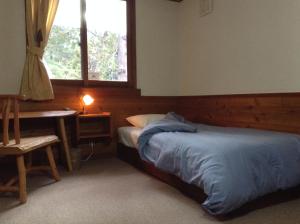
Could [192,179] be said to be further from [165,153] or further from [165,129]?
[165,129]

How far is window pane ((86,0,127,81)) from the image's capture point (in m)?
3.26

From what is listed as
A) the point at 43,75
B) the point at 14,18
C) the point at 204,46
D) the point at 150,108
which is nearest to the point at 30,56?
the point at 43,75

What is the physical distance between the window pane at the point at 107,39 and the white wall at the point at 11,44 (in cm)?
81

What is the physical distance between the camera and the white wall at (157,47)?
3561mm

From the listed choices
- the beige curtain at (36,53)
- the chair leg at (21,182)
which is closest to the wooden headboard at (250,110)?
the beige curtain at (36,53)

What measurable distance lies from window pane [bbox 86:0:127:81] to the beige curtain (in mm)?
586

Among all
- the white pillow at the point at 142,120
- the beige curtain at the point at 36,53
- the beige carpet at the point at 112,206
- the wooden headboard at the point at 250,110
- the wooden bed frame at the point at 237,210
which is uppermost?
the beige curtain at the point at 36,53

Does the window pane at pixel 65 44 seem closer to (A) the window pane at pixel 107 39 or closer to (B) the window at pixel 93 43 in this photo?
(B) the window at pixel 93 43

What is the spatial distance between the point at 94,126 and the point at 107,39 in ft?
4.08

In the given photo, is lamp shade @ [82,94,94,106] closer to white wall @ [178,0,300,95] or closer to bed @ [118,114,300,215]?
bed @ [118,114,300,215]

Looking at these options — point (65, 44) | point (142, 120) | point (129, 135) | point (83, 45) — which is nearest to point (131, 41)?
point (83, 45)

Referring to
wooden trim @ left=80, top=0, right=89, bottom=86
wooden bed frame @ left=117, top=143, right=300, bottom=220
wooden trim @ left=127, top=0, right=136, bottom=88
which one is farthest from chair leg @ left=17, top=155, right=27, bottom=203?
wooden trim @ left=127, top=0, right=136, bottom=88

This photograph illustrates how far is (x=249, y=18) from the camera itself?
104 inches

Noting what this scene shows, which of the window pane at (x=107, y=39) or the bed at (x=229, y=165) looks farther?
the window pane at (x=107, y=39)
